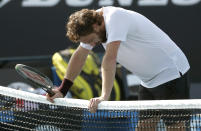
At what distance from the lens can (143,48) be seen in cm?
346

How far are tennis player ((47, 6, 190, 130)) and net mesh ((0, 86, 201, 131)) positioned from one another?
11 centimetres

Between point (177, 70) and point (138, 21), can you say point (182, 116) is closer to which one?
point (177, 70)

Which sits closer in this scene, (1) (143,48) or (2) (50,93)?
(2) (50,93)

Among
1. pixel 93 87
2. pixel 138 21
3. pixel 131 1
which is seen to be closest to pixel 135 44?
pixel 138 21

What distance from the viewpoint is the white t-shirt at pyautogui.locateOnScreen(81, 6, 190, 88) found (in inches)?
130

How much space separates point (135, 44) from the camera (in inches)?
135

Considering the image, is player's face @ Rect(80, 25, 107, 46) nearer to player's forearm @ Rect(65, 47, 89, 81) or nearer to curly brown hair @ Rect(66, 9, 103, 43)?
curly brown hair @ Rect(66, 9, 103, 43)

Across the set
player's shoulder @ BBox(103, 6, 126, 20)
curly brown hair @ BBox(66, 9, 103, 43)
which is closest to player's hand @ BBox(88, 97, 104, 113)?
curly brown hair @ BBox(66, 9, 103, 43)

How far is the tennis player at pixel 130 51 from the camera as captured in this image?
324 centimetres

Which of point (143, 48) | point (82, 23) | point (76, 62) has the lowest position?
point (76, 62)

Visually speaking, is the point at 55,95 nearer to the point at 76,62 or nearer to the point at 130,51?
the point at 76,62

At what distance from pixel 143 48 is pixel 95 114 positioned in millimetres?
495

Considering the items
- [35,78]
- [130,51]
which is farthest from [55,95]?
[130,51]

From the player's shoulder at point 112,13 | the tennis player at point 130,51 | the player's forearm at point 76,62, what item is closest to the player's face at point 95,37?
the tennis player at point 130,51
